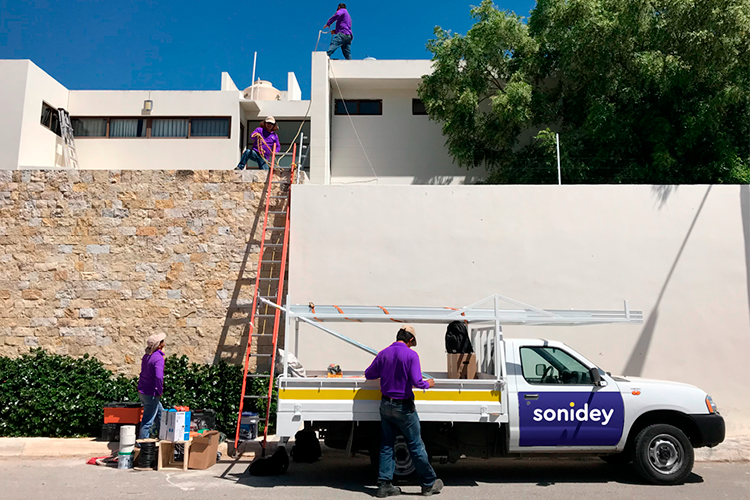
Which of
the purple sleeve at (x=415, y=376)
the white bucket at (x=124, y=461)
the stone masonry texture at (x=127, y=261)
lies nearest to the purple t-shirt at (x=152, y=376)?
the white bucket at (x=124, y=461)

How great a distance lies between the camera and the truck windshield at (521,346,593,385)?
7.36 m

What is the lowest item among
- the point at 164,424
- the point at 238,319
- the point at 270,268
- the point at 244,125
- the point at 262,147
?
the point at 164,424

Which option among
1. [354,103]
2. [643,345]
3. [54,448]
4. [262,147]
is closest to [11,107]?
[262,147]

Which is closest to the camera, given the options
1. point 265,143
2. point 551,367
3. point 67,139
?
point 551,367

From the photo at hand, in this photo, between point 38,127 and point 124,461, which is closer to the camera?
point 124,461

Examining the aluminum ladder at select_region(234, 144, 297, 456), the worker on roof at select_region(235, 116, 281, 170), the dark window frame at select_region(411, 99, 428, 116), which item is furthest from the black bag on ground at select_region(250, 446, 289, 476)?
the dark window frame at select_region(411, 99, 428, 116)

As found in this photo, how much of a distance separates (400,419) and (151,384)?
12.4 feet

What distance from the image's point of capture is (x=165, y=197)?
10.9 metres

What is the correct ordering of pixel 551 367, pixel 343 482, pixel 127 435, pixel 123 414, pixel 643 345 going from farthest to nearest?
pixel 643 345, pixel 123 414, pixel 127 435, pixel 551 367, pixel 343 482

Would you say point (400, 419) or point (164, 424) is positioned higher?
point (400, 419)

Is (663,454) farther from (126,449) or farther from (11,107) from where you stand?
(11,107)

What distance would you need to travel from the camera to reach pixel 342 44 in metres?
17.0

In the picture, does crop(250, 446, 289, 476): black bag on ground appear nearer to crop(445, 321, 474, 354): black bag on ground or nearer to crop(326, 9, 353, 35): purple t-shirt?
crop(445, 321, 474, 354): black bag on ground

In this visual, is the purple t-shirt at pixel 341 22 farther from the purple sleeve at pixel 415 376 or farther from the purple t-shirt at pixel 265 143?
the purple sleeve at pixel 415 376
